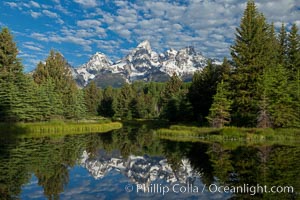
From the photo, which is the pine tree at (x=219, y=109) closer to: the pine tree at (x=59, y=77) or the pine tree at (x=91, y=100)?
the pine tree at (x=59, y=77)

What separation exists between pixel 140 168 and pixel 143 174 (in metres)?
2.36

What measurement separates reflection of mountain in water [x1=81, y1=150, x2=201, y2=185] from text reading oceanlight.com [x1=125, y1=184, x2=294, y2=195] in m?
1.16

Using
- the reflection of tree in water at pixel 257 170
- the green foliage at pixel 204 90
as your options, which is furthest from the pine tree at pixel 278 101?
the green foliage at pixel 204 90

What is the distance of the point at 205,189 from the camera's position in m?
16.0

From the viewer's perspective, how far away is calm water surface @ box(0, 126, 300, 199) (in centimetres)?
1538

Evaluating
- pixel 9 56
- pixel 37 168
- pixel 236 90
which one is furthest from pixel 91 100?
pixel 37 168

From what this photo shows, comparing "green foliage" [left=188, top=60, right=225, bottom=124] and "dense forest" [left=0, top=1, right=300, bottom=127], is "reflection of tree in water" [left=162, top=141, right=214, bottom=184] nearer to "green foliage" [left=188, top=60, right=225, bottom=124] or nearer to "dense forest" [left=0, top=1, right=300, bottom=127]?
"dense forest" [left=0, top=1, right=300, bottom=127]

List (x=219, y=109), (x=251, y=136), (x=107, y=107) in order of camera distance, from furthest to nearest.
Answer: (x=107, y=107), (x=219, y=109), (x=251, y=136)

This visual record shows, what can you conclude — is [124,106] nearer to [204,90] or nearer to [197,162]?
[204,90]

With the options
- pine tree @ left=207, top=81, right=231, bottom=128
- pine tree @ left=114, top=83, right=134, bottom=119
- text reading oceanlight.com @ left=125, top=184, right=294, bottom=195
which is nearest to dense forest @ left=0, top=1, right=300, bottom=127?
pine tree @ left=207, top=81, right=231, bottom=128

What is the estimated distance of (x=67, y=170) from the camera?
21.6 meters

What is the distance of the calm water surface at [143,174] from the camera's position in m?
15.4

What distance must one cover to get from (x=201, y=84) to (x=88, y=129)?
2407 cm

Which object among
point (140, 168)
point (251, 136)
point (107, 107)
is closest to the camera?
point (140, 168)
